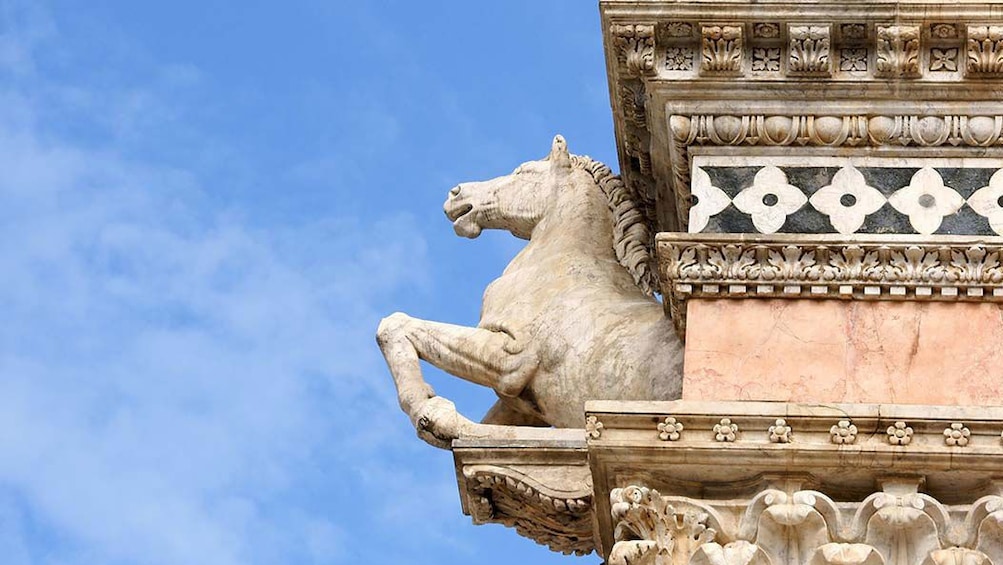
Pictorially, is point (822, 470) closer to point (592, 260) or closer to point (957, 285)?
point (957, 285)

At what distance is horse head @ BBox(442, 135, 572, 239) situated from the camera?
55.4 ft

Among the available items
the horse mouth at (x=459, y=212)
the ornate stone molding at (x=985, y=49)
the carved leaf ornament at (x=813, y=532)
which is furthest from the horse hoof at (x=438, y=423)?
the ornate stone molding at (x=985, y=49)

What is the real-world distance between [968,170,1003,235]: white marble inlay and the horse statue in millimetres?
1515

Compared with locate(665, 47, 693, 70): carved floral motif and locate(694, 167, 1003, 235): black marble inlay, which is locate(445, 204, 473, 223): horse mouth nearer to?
locate(665, 47, 693, 70): carved floral motif

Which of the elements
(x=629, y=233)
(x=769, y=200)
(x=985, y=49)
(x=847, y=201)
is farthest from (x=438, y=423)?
(x=985, y=49)

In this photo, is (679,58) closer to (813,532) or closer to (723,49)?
(723,49)

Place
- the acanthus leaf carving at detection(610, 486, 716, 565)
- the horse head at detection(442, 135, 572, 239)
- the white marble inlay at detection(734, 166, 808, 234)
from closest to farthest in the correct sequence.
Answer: the acanthus leaf carving at detection(610, 486, 716, 565), the white marble inlay at detection(734, 166, 808, 234), the horse head at detection(442, 135, 572, 239)

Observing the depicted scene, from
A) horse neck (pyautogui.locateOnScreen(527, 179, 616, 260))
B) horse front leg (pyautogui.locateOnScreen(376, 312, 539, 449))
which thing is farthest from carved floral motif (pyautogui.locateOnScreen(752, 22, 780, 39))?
horse front leg (pyautogui.locateOnScreen(376, 312, 539, 449))

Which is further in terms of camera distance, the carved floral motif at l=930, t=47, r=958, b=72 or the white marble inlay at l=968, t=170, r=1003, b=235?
the carved floral motif at l=930, t=47, r=958, b=72

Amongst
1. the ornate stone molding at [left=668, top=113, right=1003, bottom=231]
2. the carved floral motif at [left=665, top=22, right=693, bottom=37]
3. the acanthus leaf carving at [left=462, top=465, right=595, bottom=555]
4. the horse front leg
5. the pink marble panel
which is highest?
the carved floral motif at [left=665, top=22, right=693, bottom=37]

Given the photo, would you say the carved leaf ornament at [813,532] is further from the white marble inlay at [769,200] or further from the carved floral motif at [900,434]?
the white marble inlay at [769,200]

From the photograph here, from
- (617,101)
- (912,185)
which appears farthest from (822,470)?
(617,101)

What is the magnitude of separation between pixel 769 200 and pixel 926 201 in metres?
0.70

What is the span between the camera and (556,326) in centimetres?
1548
